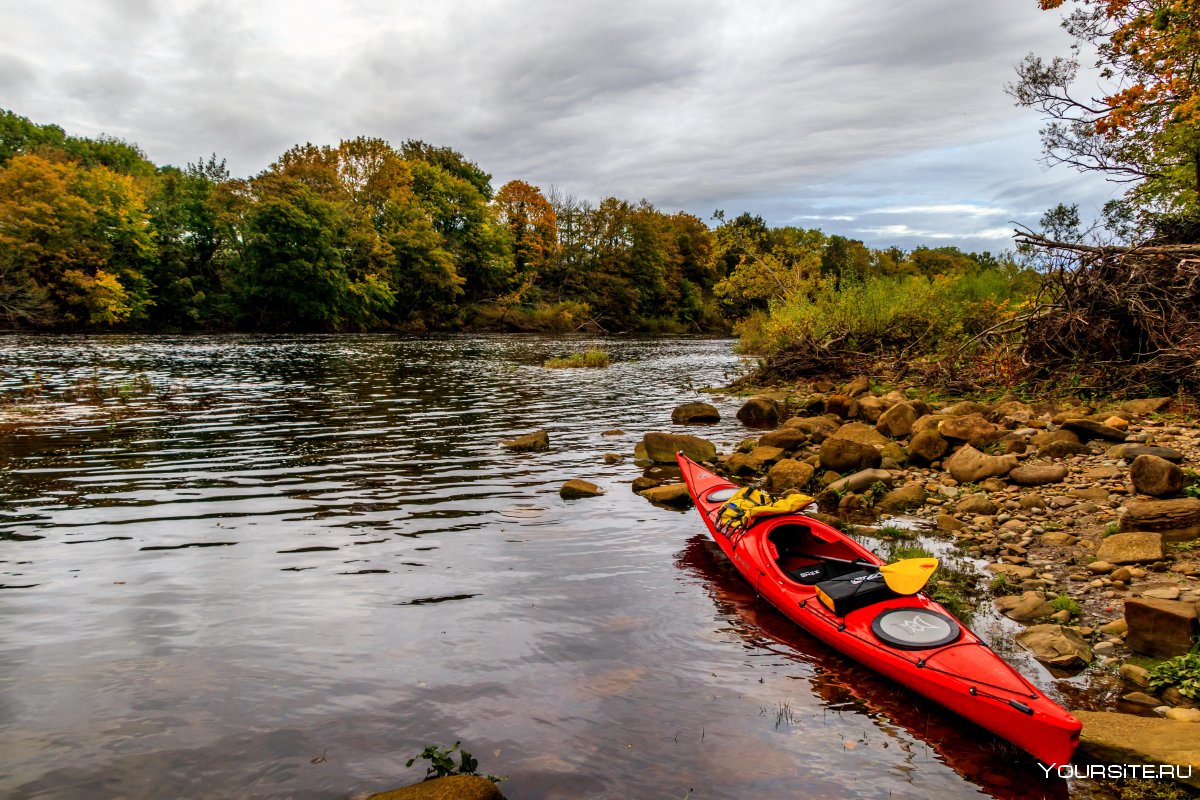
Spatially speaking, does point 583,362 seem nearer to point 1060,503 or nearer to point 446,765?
point 1060,503

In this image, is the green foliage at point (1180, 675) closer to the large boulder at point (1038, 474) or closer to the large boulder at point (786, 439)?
the large boulder at point (1038, 474)

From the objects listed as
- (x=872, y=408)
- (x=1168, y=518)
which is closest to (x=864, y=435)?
(x=872, y=408)

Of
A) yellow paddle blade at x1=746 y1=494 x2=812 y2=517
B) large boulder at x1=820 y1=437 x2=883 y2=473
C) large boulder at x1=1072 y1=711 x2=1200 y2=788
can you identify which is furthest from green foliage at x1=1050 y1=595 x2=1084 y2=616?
large boulder at x1=820 y1=437 x2=883 y2=473

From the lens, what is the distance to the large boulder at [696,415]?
17.2 metres

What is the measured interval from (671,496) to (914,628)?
16.8 feet

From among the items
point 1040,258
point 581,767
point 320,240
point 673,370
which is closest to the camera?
point 581,767

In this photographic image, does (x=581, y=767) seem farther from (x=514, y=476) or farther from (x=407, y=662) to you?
(x=514, y=476)

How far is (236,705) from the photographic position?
4883 mm

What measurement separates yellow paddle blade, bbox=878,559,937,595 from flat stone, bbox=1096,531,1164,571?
219cm

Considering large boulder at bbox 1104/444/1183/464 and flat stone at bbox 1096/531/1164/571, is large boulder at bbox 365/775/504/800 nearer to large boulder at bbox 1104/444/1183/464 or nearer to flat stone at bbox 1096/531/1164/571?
flat stone at bbox 1096/531/1164/571

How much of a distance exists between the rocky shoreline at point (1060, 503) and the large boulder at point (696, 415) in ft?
10.4

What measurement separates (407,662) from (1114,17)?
56.1 ft

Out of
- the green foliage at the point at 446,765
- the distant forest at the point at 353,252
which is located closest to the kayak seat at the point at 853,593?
the green foliage at the point at 446,765

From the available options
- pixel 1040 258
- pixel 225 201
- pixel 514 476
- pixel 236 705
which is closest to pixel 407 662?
pixel 236 705
